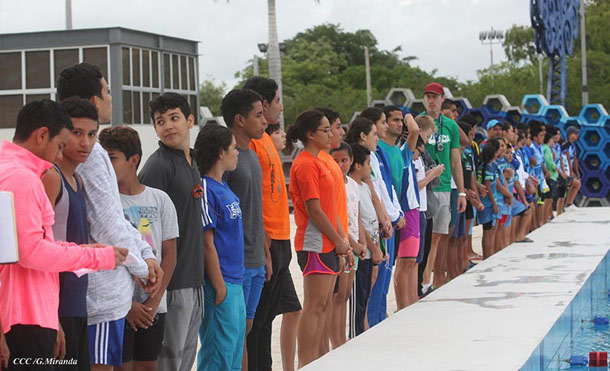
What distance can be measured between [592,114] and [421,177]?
54.2ft

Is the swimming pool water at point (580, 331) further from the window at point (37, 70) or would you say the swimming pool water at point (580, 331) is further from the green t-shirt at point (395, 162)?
the window at point (37, 70)

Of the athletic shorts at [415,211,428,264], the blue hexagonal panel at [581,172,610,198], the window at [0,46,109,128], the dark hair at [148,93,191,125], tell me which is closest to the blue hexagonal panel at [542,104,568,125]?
the blue hexagonal panel at [581,172,610,198]

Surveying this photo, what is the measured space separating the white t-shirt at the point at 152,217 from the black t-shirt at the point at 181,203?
186 millimetres

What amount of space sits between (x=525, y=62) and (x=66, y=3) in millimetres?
53139

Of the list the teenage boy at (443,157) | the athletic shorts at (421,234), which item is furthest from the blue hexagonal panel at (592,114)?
the athletic shorts at (421,234)

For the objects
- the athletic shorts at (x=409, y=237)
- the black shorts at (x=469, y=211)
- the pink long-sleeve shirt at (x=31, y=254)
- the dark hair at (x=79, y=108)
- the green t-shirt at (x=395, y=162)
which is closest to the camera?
the pink long-sleeve shirt at (x=31, y=254)

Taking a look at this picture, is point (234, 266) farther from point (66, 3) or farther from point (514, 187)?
point (66, 3)

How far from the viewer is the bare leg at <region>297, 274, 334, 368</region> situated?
247 inches

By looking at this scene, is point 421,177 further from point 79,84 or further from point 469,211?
point 79,84

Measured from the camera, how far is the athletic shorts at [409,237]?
8328 mm

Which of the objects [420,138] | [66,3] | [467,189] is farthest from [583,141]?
[66,3]

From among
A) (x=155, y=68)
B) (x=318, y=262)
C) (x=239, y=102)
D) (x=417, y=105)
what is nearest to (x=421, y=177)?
(x=318, y=262)

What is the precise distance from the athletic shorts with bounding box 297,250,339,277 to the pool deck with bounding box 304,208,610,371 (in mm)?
522

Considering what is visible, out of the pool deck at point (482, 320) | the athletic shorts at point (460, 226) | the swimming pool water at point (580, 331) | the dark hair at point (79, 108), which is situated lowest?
the swimming pool water at point (580, 331)
